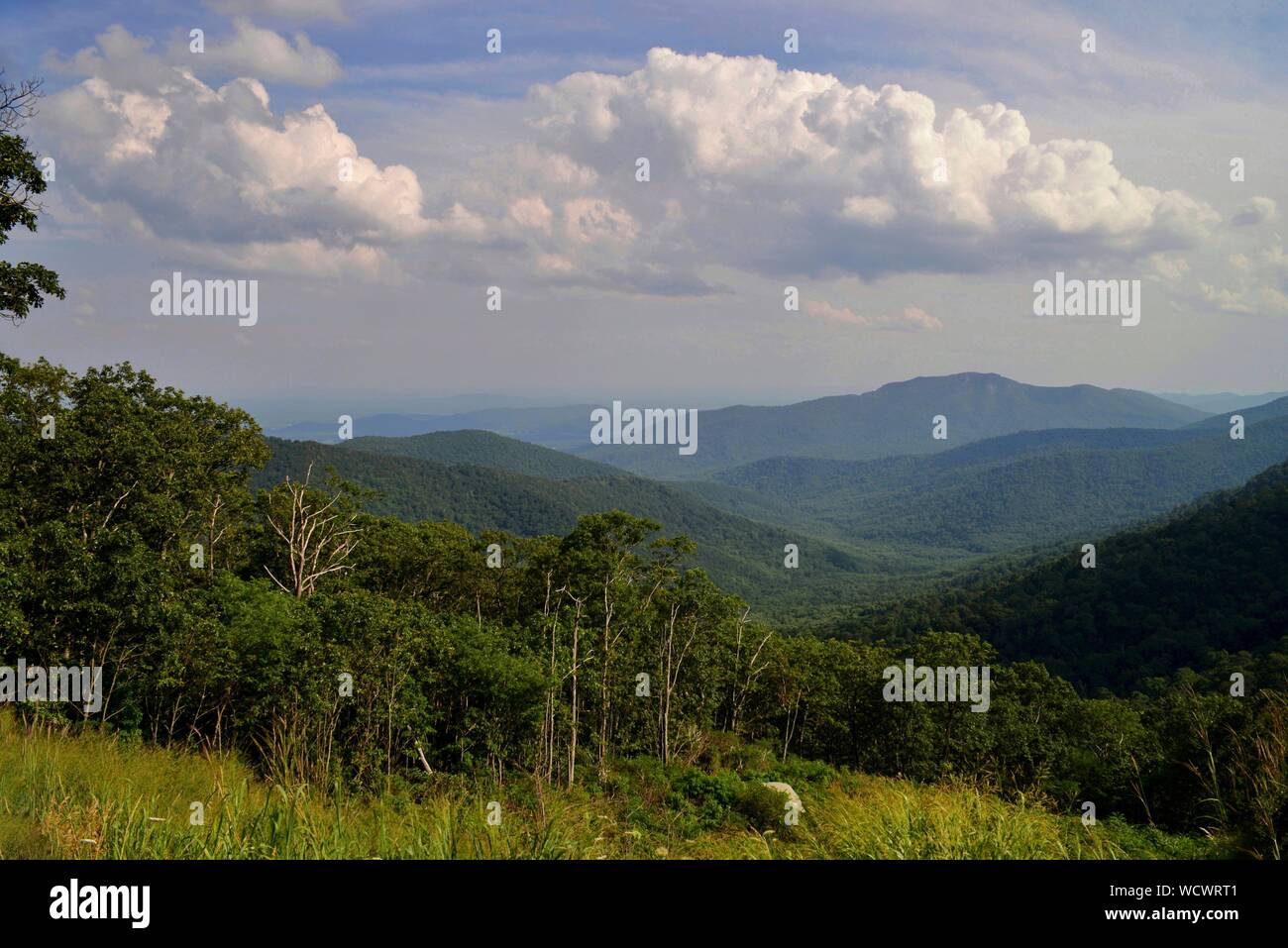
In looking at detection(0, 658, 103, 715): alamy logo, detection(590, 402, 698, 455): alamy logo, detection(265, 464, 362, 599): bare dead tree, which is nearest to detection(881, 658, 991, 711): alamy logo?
detection(590, 402, 698, 455): alamy logo

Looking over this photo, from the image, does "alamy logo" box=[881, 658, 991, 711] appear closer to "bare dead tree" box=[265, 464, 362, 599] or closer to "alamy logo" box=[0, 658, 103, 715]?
"bare dead tree" box=[265, 464, 362, 599]

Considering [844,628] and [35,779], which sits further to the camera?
[844,628]
